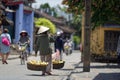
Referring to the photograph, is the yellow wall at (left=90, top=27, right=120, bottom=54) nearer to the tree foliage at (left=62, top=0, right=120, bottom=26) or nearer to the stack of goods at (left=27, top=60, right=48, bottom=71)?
the tree foliage at (left=62, top=0, right=120, bottom=26)

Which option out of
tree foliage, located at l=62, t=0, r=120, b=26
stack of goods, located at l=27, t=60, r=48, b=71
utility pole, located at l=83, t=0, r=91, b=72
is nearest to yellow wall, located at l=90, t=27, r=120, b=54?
tree foliage, located at l=62, t=0, r=120, b=26

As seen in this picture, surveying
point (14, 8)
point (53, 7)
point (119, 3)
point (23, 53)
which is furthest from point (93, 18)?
point (53, 7)

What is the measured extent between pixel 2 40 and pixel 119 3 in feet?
24.3

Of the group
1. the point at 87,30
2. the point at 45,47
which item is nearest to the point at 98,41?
the point at 87,30

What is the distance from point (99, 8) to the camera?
74.1ft

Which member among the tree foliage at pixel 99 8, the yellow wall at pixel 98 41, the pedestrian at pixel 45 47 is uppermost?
the tree foliage at pixel 99 8

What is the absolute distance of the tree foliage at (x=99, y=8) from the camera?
21839 mm

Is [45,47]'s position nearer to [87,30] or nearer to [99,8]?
[87,30]

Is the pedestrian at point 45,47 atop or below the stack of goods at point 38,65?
atop

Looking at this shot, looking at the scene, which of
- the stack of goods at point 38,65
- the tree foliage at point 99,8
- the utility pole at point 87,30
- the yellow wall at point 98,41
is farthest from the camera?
the yellow wall at point 98,41

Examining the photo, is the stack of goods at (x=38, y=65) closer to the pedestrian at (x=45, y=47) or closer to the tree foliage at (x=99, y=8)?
the pedestrian at (x=45, y=47)

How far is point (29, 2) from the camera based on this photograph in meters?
51.2

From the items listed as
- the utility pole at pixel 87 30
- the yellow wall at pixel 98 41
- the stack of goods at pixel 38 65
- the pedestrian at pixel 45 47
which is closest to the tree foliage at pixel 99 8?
the utility pole at pixel 87 30

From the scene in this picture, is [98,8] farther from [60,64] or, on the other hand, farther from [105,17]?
[60,64]
